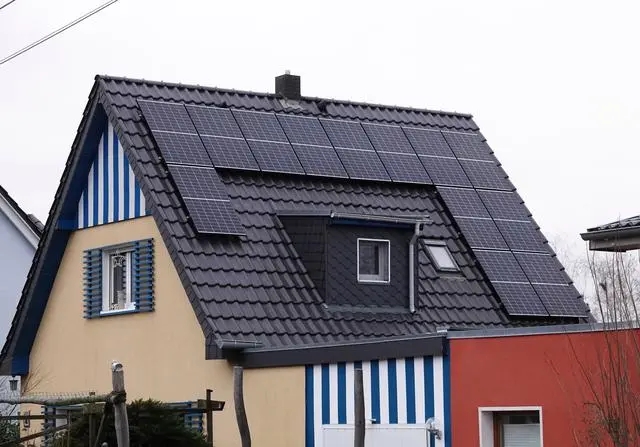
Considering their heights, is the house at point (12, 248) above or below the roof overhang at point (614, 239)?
above

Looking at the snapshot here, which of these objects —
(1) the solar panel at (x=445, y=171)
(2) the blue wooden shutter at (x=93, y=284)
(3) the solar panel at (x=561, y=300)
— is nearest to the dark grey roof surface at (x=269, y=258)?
(1) the solar panel at (x=445, y=171)

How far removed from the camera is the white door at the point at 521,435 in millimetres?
14891

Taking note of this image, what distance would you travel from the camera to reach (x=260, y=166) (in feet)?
73.6

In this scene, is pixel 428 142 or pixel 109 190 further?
pixel 428 142

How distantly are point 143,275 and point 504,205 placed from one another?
21.1 ft

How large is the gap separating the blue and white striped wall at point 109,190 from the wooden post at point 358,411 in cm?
728

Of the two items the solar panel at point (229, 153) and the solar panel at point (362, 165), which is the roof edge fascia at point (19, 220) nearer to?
the solar panel at point (362, 165)

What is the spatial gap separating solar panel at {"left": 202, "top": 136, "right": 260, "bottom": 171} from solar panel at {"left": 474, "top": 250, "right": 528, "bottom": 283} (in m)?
3.85

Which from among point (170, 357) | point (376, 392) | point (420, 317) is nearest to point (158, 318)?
point (170, 357)

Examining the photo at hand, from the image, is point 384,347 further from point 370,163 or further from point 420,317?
point 370,163

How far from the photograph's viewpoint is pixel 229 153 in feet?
73.2

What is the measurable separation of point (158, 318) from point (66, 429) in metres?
4.87

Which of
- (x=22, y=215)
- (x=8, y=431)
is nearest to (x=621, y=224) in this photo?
(x=8, y=431)

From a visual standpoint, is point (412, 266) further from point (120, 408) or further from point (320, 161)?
point (120, 408)
